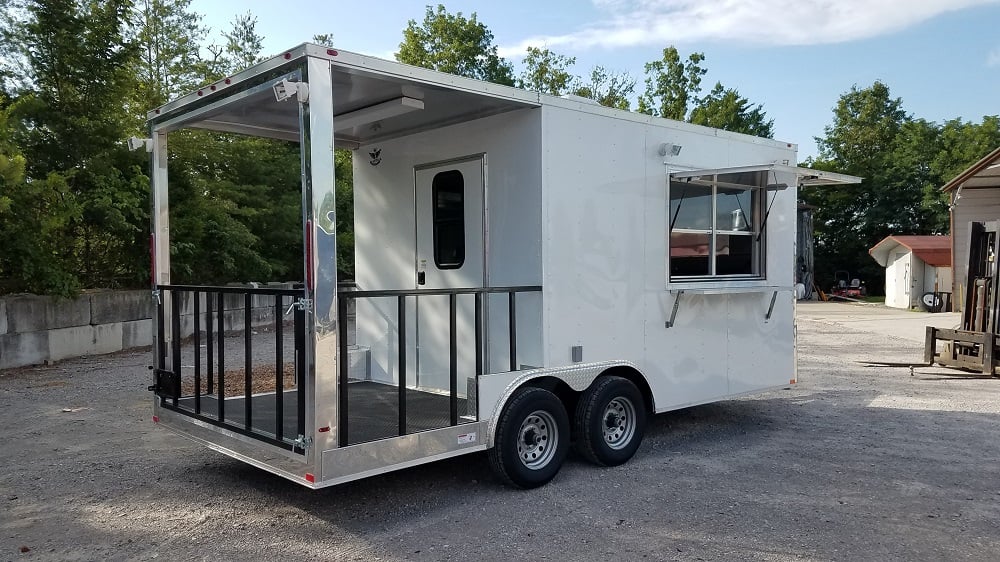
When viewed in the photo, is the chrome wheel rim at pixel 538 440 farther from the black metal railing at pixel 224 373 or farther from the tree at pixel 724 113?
the tree at pixel 724 113

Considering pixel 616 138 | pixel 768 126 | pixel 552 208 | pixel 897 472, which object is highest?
pixel 768 126

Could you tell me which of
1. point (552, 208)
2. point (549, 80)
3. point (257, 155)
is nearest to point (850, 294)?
point (549, 80)

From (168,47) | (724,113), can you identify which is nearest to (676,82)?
(724,113)

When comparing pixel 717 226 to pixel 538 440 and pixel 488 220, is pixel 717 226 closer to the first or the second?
pixel 488 220

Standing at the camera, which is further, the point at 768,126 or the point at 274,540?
the point at 768,126

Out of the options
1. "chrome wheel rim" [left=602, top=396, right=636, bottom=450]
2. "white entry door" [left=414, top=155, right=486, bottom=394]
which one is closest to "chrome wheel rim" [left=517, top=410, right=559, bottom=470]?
"chrome wheel rim" [left=602, top=396, right=636, bottom=450]

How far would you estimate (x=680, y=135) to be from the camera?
586 cm

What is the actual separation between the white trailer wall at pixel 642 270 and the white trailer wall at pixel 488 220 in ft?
0.44

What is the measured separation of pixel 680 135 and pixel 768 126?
35.8 metres

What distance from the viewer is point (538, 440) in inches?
192

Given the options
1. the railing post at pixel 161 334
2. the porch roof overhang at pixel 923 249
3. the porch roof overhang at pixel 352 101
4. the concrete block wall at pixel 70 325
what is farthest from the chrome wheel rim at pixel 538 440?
the porch roof overhang at pixel 923 249

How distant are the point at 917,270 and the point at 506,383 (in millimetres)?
24435

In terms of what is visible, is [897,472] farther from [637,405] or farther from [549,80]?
[549,80]

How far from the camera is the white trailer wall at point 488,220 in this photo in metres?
4.91
